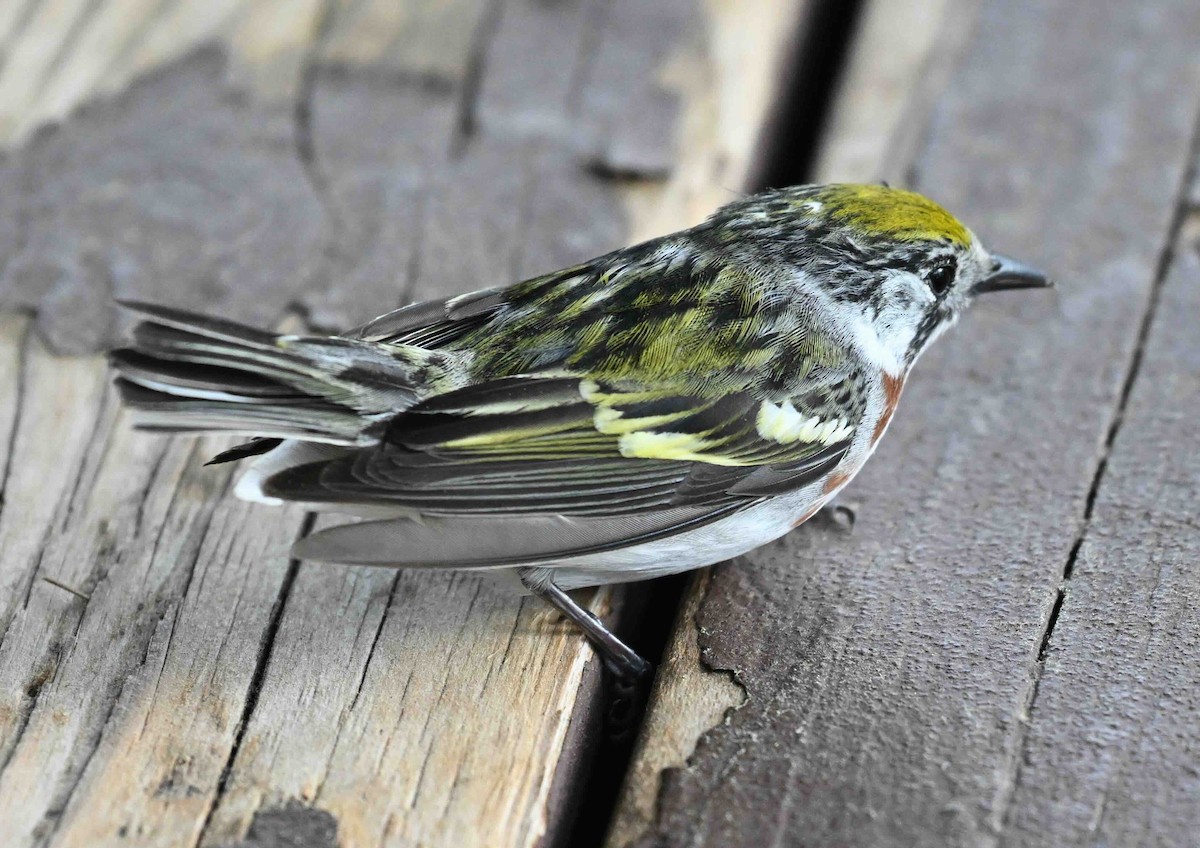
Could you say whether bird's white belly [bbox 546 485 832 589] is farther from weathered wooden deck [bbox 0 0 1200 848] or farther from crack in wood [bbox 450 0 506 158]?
crack in wood [bbox 450 0 506 158]

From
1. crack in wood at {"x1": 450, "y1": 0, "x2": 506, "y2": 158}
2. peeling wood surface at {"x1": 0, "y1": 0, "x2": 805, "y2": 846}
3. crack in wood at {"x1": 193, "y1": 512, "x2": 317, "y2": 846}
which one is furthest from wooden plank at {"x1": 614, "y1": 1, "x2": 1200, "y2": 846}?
crack in wood at {"x1": 450, "y1": 0, "x2": 506, "y2": 158}

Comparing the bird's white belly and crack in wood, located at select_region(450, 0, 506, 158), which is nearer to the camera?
the bird's white belly

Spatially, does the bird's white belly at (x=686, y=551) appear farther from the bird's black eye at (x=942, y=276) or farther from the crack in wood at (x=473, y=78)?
the crack in wood at (x=473, y=78)

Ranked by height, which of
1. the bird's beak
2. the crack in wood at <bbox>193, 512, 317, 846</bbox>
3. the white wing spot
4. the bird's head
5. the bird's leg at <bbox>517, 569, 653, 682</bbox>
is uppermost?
the bird's beak

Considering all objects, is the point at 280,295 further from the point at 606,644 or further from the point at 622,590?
the point at 606,644

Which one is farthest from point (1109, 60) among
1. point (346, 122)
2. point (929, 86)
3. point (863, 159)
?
point (346, 122)

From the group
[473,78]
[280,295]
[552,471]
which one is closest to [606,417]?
[552,471]
